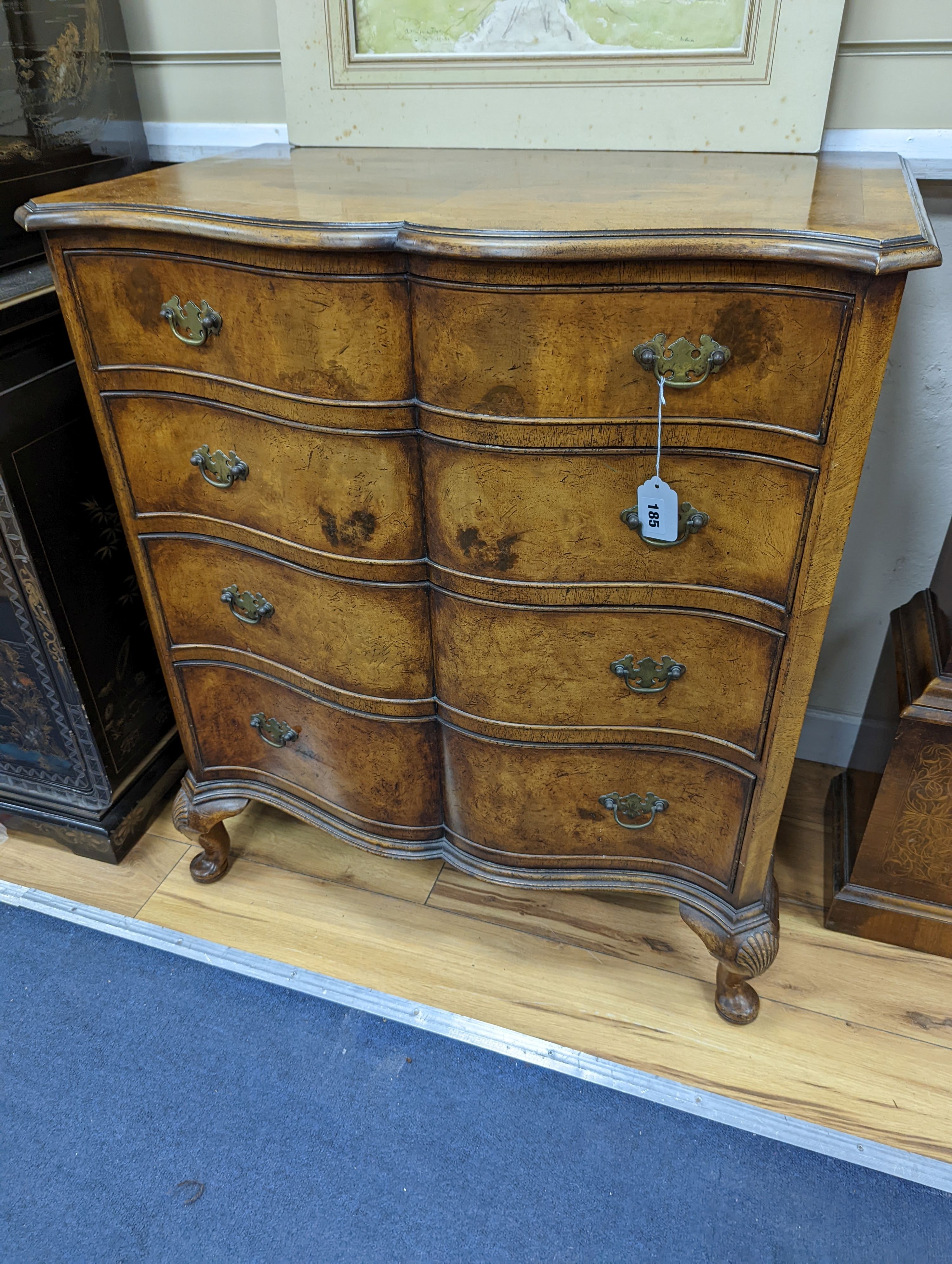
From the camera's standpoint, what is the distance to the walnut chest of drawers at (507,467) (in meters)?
0.91

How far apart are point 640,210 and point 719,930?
3.36 feet

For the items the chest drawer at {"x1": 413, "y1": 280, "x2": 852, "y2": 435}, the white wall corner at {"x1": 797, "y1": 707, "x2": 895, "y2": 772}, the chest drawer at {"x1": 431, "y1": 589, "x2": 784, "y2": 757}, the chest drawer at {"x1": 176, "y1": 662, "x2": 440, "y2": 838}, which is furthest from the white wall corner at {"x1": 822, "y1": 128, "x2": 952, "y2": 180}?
the chest drawer at {"x1": 176, "y1": 662, "x2": 440, "y2": 838}

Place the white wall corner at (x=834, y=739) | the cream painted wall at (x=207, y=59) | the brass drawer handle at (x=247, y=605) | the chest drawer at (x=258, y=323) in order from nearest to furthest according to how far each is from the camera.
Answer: the chest drawer at (x=258, y=323), the brass drawer handle at (x=247, y=605), the cream painted wall at (x=207, y=59), the white wall corner at (x=834, y=739)

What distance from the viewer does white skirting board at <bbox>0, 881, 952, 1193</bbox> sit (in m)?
1.29

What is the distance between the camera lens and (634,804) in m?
1.30

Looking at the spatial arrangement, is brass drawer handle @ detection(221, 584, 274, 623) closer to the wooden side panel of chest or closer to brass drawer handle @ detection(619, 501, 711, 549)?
the wooden side panel of chest

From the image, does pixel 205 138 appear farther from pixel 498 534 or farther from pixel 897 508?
pixel 897 508

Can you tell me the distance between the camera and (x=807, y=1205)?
→ 1243 mm

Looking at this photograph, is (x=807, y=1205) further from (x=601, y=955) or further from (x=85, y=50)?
(x=85, y=50)

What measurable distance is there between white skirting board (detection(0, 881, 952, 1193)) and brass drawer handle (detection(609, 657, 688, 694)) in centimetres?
67

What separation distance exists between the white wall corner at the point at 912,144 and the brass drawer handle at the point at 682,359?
0.67 meters

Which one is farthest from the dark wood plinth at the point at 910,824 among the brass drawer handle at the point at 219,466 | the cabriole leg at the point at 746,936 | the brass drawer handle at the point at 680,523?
the brass drawer handle at the point at 219,466

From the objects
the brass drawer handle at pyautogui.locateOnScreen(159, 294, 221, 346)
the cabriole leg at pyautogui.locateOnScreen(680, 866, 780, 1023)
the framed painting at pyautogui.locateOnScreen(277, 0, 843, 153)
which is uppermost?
the framed painting at pyautogui.locateOnScreen(277, 0, 843, 153)

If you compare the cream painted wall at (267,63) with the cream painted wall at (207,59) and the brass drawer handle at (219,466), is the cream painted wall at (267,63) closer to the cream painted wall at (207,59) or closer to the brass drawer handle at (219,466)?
the cream painted wall at (207,59)
